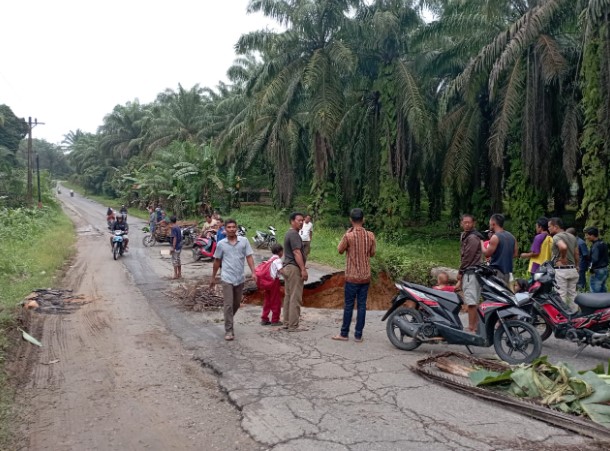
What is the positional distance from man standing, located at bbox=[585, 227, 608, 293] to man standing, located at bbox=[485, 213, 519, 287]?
2628 mm

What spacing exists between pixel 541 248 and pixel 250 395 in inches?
230

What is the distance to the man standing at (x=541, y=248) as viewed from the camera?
28.0ft

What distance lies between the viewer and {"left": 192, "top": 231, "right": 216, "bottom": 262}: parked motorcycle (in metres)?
15.7

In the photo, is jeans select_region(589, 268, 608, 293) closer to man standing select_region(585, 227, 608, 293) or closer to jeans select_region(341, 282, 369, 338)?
man standing select_region(585, 227, 608, 293)

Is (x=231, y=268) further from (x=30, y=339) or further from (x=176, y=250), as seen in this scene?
(x=176, y=250)

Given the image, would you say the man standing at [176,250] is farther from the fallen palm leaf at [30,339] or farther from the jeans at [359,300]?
the jeans at [359,300]

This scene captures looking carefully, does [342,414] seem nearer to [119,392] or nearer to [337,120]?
[119,392]

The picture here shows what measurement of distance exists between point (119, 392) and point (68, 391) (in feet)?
1.79

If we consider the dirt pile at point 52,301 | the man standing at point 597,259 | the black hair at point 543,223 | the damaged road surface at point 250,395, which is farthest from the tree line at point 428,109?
the dirt pile at point 52,301

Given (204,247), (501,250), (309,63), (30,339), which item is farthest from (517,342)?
(309,63)

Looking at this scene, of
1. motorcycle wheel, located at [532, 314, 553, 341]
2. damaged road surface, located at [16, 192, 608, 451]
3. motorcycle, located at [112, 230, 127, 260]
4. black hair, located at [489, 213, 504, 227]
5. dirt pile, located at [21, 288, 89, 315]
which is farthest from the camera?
motorcycle, located at [112, 230, 127, 260]

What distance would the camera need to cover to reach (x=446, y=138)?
20.3 meters

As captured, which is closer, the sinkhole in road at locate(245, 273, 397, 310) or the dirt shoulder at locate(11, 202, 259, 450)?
the dirt shoulder at locate(11, 202, 259, 450)

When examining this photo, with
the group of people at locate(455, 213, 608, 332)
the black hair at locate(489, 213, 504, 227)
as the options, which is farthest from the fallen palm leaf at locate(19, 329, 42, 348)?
the black hair at locate(489, 213, 504, 227)
